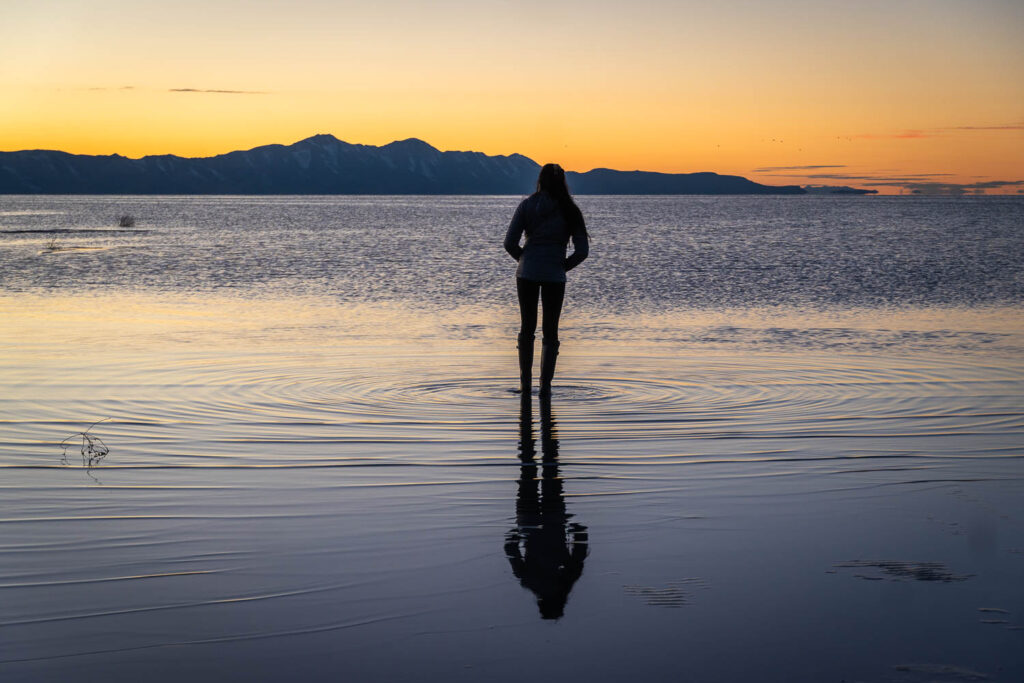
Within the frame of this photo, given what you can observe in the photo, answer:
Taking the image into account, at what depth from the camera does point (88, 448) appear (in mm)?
6336

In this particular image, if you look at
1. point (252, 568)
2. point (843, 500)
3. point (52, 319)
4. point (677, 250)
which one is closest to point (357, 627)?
point (252, 568)

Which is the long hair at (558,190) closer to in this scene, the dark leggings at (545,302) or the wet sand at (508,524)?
the dark leggings at (545,302)

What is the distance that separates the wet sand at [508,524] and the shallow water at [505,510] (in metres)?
0.02

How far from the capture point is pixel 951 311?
1844 cm

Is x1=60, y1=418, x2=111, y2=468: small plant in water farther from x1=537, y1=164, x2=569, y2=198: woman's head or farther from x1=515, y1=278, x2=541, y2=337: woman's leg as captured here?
x1=537, y1=164, x2=569, y2=198: woman's head

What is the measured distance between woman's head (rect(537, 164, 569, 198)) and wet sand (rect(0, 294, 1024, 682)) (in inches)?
72.0

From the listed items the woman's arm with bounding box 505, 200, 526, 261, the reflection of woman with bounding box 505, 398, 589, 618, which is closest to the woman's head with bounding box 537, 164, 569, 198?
the woman's arm with bounding box 505, 200, 526, 261

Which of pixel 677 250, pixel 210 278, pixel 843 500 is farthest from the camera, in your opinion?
pixel 677 250

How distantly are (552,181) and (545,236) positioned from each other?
0.48 metres

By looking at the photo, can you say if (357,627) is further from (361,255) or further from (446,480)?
(361,255)

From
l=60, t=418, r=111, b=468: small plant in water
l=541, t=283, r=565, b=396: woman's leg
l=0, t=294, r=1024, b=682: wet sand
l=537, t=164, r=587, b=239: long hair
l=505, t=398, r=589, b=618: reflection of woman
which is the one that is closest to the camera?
l=0, t=294, r=1024, b=682: wet sand

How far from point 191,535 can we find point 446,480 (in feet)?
5.18

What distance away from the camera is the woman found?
8.52m

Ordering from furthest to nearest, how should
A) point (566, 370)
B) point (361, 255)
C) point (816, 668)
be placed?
point (361, 255) < point (566, 370) < point (816, 668)
